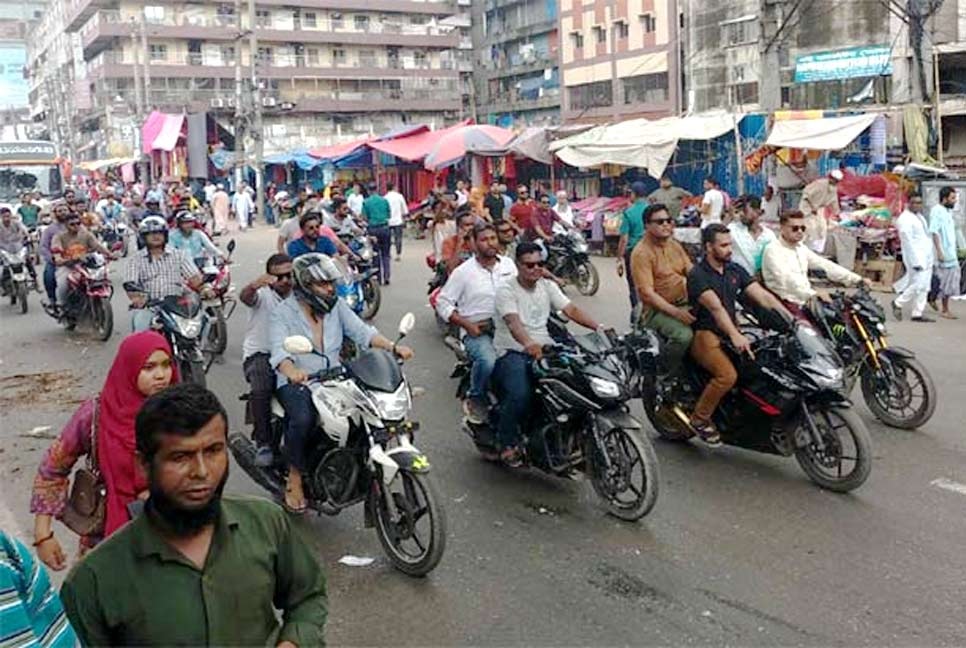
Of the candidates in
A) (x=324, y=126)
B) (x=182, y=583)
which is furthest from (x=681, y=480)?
(x=324, y=126)

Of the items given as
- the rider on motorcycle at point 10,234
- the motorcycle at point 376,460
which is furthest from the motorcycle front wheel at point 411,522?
the rider on motorcycle at point 10,234

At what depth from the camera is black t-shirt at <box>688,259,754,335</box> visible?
5.68 meters

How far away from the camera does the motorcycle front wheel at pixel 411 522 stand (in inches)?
167

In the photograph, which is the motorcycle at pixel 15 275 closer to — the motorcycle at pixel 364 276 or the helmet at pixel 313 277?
the motorcycle at pixel 364 276

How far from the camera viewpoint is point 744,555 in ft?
14.6

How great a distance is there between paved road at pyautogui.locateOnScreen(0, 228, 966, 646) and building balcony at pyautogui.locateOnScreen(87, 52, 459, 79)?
58992 millimetres

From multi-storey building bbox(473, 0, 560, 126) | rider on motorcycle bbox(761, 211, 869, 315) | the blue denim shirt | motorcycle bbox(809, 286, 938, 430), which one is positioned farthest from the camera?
multi-storey building bbox(473, 0, 560, 126)

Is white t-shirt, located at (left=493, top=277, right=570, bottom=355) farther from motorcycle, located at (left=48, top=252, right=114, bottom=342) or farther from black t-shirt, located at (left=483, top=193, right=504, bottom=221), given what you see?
black t-shirt, located at (left=483, top=193, right=504, bottom=221)

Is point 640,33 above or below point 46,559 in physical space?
above

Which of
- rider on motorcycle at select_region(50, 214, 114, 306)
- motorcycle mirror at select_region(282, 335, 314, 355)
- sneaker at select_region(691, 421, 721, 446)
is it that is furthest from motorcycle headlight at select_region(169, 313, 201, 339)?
rider on motorcycle at select_region(50, 214, 114, 306)

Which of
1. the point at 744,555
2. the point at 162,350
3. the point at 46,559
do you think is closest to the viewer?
the point at 46,559

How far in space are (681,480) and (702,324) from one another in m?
0.96

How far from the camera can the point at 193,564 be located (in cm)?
197

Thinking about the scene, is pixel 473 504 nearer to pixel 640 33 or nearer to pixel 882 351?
pixel 882 351
